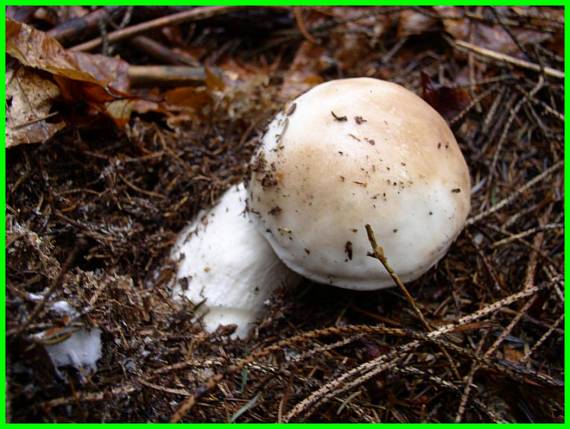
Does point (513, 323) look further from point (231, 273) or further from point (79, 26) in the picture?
point (79, 26)

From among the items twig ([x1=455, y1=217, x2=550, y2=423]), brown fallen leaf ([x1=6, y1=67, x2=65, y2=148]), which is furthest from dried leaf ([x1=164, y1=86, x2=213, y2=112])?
twig ([x1=455, y1=217, x2=550, y2=423])

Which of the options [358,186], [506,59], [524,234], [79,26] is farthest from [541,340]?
[79,26]

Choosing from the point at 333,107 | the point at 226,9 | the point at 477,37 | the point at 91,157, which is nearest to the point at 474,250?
the point at 333,107

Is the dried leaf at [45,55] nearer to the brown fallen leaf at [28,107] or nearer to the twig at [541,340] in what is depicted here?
the brown fallen leaf at [28,107]

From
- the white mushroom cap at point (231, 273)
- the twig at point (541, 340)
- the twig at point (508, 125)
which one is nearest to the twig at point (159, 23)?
the white mushroom cap at point (231, 273)

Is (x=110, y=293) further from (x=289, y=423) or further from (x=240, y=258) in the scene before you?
(x=289, y=423)

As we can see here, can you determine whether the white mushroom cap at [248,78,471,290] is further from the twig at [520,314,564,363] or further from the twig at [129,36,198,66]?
the twig at [129,36,198,66]
